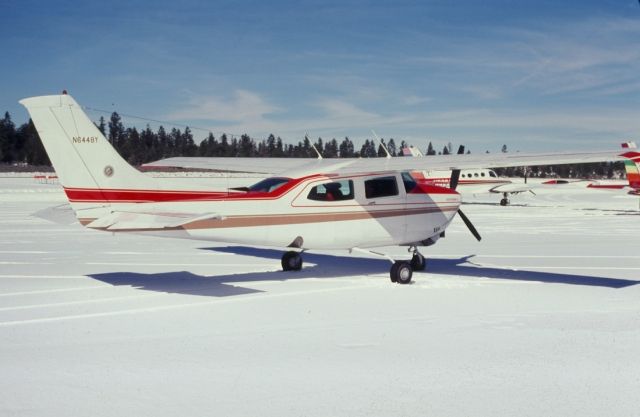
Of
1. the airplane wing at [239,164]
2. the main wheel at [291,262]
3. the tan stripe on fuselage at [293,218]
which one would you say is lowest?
the main wheel at [291,262]

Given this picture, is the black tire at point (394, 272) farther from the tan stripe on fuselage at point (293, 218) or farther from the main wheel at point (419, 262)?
the main wheel at point (419, 262)

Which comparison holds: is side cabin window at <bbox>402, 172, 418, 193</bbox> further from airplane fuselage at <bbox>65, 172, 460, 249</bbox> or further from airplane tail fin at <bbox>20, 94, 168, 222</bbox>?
airplane tail fin at <bbox>20, 94, 168, 222</bbox>

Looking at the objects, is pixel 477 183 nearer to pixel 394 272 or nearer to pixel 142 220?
pixel 394 272

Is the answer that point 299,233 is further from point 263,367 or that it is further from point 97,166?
point 263,367

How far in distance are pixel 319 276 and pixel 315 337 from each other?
473 centimetres

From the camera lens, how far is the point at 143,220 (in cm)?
948

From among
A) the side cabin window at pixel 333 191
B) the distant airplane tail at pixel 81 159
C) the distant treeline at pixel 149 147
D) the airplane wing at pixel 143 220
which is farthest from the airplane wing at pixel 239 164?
the distant treeline at pixel 149 147

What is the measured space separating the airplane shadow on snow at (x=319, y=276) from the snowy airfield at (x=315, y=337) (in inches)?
2.5

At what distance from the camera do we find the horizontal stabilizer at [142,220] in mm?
9344

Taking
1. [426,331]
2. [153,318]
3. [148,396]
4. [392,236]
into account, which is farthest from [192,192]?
[148,396]

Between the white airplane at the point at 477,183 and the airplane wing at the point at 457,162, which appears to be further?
the white airplane at the point at 477,183

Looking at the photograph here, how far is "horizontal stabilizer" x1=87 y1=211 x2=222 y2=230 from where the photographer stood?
934cm

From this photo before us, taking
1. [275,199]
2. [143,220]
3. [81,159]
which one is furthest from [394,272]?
[81,159]

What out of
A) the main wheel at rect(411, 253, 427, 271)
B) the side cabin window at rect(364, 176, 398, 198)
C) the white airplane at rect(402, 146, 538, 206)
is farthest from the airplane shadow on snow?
the white airplane at rect(402, 146, 538, 206)
